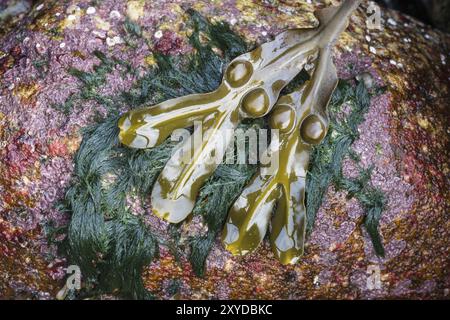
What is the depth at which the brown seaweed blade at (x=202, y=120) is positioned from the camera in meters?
1.86

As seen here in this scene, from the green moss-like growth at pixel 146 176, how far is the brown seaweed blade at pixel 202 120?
0.10 metres

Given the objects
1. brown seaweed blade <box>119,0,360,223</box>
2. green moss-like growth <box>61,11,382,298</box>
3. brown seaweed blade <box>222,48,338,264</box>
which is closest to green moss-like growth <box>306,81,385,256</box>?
green moss-like growth <box>61,11,382,298</box>

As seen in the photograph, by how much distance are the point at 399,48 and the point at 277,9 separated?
2.00ft

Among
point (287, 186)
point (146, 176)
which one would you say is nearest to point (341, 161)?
point (287, 186)

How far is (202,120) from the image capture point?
6.23 ft

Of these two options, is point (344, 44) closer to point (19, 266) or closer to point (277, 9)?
point (277, 9)

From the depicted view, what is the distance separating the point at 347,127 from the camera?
6.79 ft

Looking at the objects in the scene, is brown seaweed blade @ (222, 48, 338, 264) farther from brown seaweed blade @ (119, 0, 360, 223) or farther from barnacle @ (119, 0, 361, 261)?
brown seaweed blade @ (119, 0, 360, 223)

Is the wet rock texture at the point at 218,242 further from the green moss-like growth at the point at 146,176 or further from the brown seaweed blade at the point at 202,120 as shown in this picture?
the brown seaweed blade at the point at 202,120

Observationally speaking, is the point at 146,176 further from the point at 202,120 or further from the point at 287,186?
the point at 287,186

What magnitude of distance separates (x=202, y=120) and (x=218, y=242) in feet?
1.77

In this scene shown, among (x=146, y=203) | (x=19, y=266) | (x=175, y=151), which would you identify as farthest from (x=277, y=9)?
(x=19, y=266)

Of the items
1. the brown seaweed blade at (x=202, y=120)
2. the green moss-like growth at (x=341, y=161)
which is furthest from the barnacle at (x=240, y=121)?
the green moss-like growth at (x=341, y=161)
